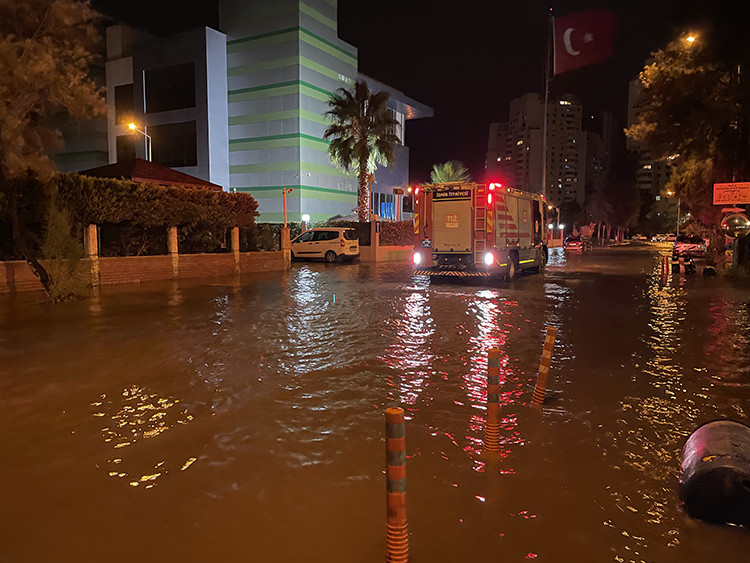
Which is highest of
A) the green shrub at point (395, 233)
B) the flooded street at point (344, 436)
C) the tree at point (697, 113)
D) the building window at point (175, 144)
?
the building window at point (175, 144)

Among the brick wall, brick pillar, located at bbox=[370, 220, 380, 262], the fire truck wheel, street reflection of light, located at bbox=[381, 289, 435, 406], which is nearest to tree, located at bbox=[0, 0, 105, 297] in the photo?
the brick wall

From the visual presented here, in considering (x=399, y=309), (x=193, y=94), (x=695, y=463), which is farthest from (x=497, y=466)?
(x=193, y=94)

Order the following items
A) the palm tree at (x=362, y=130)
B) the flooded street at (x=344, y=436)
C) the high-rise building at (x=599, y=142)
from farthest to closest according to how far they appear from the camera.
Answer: the high-rise building at (x=599, y=142), the palm tree at (x=362, y=130), the flooded street at (x=344, y=436)

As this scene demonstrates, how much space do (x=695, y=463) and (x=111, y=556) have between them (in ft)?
12.5

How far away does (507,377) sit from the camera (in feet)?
23.3

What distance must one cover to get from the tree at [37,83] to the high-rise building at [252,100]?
25546 millimetres

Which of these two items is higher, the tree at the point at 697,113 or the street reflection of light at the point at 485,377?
the tree at the point at 697,113

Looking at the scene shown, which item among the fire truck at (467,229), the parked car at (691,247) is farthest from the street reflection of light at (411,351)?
the parked car at (691,247)

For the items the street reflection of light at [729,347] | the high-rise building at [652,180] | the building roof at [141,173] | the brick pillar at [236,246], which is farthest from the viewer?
the high-rise building at [652,180]

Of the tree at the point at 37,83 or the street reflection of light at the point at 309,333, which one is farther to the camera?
the tree at the point at 37,83

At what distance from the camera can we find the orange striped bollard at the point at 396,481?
2.78m

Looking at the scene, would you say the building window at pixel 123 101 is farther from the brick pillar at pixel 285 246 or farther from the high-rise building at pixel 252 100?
the brick pillar at pixel 285 246

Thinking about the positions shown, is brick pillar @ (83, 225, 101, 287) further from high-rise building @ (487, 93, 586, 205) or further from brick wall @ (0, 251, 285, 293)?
high-rise building @ (487, 93, 586, 205)

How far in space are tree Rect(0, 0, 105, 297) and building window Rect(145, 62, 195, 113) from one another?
94.3ft
